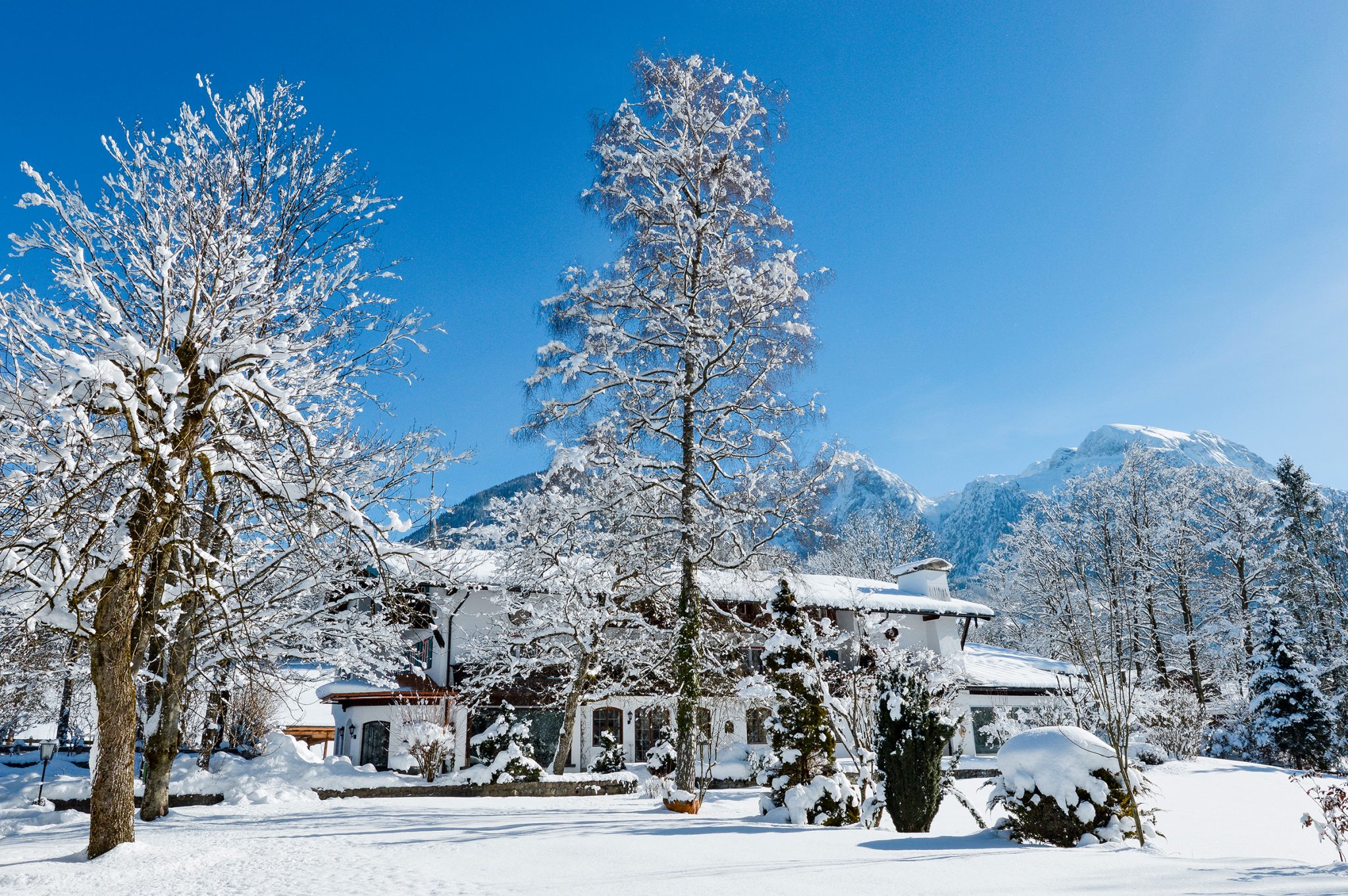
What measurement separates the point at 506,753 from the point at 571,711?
2.16 m

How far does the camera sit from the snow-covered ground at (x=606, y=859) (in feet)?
18.1

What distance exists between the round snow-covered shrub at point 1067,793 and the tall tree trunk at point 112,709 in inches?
364

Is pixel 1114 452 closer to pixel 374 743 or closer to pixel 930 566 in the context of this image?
pixel 930 566

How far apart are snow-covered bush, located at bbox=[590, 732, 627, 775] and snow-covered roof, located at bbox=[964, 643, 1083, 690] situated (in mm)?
11586

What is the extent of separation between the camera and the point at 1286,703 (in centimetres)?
2559

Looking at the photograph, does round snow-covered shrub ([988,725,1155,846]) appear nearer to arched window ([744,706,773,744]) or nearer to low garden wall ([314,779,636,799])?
low garden wall ([314,779,636,799])

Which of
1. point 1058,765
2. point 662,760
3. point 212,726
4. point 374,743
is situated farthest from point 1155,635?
point 212,726

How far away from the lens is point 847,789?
11008mm

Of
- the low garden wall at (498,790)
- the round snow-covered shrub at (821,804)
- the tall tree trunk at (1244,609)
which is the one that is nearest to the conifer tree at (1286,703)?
the tall tree trunk at (1244,609)

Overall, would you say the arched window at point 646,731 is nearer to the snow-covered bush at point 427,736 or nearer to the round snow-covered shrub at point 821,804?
the snow-covered bush at point 427,736

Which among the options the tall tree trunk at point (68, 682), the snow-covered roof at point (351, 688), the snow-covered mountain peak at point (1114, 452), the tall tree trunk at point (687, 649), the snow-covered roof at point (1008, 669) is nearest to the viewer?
the tall tree trunk at point (68, 682)

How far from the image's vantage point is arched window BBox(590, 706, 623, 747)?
81.8 ft

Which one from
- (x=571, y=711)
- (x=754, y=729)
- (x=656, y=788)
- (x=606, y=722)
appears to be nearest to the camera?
(x=656, y=788)

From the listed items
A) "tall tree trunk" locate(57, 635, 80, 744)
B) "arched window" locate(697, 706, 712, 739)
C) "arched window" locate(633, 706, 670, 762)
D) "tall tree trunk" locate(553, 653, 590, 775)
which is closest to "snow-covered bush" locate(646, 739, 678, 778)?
"arched window" locate(697, 706, 712, 739)
